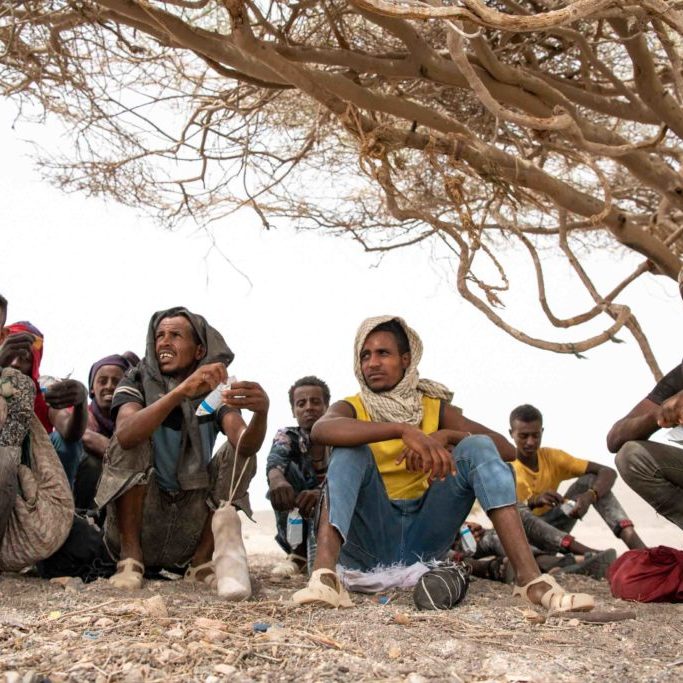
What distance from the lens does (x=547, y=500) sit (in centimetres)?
595

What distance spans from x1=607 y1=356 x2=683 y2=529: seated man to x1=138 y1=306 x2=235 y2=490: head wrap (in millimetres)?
1967

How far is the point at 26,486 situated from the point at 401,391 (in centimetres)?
167

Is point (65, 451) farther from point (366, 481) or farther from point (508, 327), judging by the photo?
point (508, 327)

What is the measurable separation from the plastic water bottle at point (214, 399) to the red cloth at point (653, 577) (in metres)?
1.95

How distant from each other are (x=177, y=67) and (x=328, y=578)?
400cm

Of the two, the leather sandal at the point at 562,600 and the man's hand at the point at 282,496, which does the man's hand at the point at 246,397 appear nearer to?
the man's hand at the point at 282,496

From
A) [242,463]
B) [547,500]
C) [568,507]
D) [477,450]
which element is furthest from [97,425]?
[568,507]

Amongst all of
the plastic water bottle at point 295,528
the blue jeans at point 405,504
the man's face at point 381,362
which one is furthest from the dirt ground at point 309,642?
the plastic water bottle at point 295,528

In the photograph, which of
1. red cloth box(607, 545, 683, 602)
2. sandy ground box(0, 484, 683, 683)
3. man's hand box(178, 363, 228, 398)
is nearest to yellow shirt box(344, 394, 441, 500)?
sandy ground box(0, 484, 683, 683)

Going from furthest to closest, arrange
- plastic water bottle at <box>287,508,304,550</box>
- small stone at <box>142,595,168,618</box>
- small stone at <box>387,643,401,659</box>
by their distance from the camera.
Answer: plastic water bottle at <box>287,508,304,550</box> < small stone at <box>142,595,168,618</box> < small stone at <box>387,643,401,659</box>

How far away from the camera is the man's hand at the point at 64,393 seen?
4.39 metres

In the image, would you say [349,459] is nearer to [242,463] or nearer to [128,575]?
[242,463]

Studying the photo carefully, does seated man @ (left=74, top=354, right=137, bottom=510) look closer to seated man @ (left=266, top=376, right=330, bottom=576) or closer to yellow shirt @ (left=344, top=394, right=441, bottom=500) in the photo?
seated man @ (left=266, top=376, right=330, bottom=576)

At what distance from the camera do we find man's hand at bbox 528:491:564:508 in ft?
19.5
